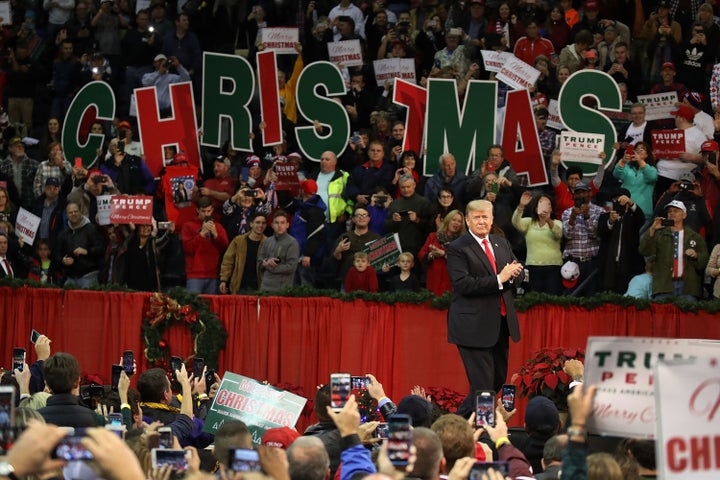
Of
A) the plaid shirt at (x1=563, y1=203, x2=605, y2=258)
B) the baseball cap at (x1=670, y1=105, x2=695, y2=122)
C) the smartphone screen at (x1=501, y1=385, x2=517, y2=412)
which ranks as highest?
the baseball cap at (x1=670, y1=105, x2=695, y2=122)

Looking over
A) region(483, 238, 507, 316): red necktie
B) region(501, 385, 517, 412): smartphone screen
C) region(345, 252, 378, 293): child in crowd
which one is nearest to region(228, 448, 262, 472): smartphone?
region(501, 385, 517, 412): smartphone screen

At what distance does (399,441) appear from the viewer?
550 centimetres

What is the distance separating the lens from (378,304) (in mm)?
14797

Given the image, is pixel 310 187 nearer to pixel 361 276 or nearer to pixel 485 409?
pixel 361 276

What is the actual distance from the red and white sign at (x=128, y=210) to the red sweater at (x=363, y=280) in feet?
10.0

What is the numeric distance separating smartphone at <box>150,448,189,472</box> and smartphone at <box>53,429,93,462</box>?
0.56m

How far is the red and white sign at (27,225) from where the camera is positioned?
701 inches

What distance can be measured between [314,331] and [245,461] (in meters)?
10.4

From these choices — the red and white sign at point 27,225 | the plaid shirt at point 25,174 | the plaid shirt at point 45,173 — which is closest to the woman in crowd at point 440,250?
the red and white sign at point 27,225

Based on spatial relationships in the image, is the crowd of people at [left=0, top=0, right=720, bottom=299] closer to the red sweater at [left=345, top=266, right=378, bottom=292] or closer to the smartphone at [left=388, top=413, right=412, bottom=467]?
the red sweater at [left=345, top=266, right=378, bottom=292]

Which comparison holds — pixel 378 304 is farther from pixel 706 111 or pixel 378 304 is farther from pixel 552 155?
pixel 706 111

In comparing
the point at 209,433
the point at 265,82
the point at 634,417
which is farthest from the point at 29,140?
the point at 634,417

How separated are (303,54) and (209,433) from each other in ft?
42.4

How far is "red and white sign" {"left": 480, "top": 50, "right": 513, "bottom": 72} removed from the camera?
1897 cm
